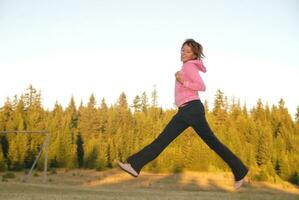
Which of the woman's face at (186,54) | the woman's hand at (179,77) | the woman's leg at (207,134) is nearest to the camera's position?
the woman's leg at (207,134)

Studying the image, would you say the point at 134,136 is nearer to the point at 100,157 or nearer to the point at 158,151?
the point at 100,157

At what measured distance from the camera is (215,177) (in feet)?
169

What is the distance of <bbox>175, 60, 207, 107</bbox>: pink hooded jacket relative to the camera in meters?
4.31

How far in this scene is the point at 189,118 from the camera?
13.9ft

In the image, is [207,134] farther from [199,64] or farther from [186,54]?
[186,54]

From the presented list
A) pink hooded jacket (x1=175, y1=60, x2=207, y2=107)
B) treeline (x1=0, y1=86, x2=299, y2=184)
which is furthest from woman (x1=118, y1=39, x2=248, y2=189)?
treeline (x1=0, y1=86, x2=299, y2=184)

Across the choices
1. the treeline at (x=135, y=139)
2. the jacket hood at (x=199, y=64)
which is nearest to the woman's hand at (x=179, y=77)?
the jacket hood at (x=199, y=64)

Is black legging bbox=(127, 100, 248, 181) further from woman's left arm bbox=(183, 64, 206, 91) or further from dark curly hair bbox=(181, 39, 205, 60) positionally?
dark curly hair bbox=(181, 39, 205, 60)

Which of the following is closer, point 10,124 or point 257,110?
point 10,124

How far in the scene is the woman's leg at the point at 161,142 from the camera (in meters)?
4.34

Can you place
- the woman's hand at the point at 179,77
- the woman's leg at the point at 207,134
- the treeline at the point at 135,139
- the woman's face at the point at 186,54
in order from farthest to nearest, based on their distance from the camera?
the treeline at the point at 135,139 → the woman's face at the point at 186,54 → the woman's hand at the point at 179,77 → the woman's leg at the point at 207,134

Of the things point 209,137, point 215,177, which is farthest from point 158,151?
point 215,177

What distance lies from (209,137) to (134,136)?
5919cm

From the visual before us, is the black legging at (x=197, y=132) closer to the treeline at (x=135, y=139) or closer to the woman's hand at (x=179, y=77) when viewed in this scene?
the woman's hand at (x=179, y=77)
